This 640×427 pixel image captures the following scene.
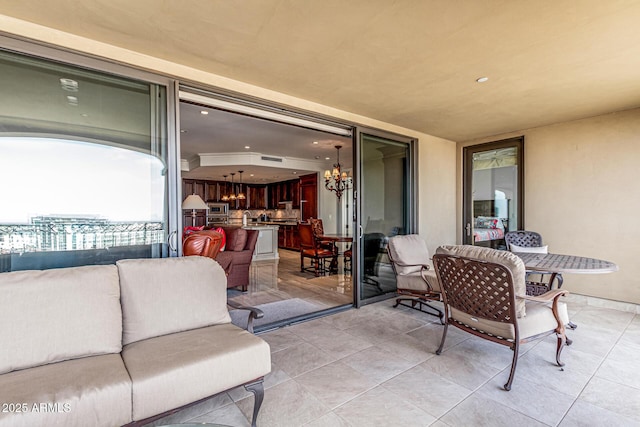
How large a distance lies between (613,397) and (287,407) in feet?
7.27

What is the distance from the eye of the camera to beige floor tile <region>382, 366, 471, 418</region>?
2.01 metres

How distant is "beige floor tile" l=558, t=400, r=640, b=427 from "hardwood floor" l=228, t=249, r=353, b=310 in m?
2.59

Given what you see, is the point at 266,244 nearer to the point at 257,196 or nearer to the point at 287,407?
the point at 257,196

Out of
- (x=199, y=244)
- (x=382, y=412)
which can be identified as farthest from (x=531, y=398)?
(x=199, y=244)

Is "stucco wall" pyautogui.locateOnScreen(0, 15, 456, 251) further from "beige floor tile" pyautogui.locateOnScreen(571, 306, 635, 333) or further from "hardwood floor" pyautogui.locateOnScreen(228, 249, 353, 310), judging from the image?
"beige floor tile" pyautogui.locateOnScreen(571, 306, 635, 333)

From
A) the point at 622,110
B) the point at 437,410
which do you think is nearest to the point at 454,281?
the point at 437,410

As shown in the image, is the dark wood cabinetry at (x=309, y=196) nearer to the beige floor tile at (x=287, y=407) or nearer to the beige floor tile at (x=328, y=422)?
the beige floor tile at (x=287, y=407)

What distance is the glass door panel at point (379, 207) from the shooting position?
13.7ft

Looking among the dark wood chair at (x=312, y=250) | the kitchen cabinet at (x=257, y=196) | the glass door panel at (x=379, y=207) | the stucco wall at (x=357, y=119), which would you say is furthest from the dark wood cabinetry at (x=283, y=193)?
the glass door panel at (x=379, y=207)

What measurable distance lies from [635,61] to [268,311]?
14.5 feet

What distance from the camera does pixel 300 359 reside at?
8.67 ft

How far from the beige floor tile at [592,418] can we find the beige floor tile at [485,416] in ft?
0.69

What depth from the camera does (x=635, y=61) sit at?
262 centimetres

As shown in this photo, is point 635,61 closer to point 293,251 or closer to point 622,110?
point 622,110
